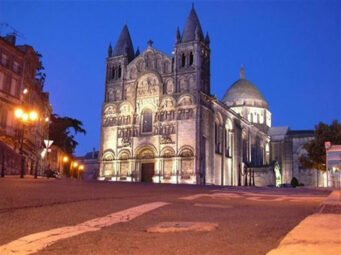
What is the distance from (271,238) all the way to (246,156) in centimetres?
5421

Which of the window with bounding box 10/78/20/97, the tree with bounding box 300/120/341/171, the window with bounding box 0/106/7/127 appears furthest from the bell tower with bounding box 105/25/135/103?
the tree with bounding box 300/120/341/171

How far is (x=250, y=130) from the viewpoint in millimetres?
62906

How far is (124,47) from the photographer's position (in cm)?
5144

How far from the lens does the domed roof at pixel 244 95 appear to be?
235 ft

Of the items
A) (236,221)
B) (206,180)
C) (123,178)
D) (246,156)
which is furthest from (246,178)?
(236,221)

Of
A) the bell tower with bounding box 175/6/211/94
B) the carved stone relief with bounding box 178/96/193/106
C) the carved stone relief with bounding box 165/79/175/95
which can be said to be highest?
the bell tower with bounding box 175/6/211/94

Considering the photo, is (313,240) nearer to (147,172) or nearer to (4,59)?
(4,59)

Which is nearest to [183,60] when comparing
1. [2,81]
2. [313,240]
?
[2,81]

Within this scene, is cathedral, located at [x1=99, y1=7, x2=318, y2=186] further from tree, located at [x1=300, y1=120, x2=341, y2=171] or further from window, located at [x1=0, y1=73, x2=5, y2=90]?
window, located at [x1=0, y1=73, x2=5, y2=90]

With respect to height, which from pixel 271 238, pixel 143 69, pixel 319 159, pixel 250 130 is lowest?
pixel 271 238

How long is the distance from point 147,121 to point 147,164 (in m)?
4.93

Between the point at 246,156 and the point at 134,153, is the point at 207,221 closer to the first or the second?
the point at 134,153

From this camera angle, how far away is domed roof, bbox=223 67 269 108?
71.7m

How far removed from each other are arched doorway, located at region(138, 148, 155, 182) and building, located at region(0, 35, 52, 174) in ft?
35.3
